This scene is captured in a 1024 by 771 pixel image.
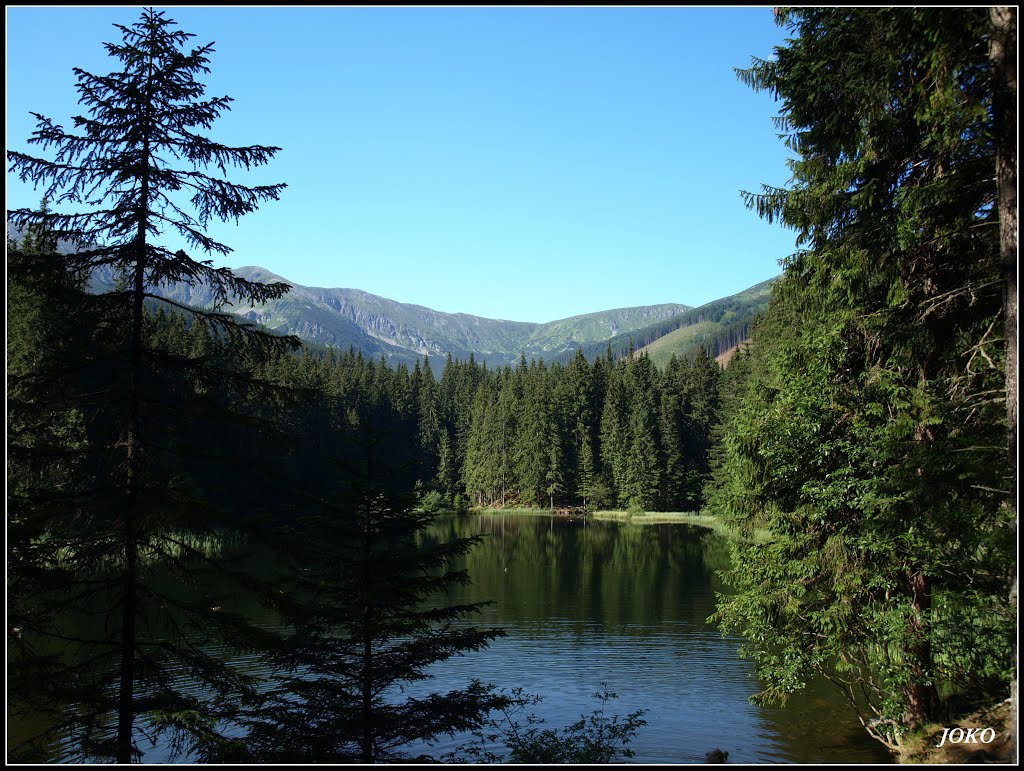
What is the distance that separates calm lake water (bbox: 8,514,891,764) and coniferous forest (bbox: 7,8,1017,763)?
345 cm

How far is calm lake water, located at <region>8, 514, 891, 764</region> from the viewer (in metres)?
14.9

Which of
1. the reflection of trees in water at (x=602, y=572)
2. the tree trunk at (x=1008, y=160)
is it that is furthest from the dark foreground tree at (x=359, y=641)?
the reflection of trees in water at (x=602, y=572)

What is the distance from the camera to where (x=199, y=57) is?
29.6 ft

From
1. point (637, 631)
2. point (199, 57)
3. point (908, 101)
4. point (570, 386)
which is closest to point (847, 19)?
point (908, 101)

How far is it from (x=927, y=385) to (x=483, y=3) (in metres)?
8.18

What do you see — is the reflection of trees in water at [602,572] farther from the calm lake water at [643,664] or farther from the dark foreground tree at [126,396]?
the dark foreground tree at [126,396]

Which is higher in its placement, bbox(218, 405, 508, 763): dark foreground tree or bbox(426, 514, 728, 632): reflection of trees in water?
bbox(218, 405, 508, 763): dark foreground tree

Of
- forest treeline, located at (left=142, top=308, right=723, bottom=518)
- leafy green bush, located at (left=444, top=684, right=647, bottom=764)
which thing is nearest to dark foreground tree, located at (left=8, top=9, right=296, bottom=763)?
leafy green bush, located at (left=444, top=684, right=647, bottom=764)

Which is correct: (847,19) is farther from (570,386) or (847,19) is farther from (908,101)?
(570,386)

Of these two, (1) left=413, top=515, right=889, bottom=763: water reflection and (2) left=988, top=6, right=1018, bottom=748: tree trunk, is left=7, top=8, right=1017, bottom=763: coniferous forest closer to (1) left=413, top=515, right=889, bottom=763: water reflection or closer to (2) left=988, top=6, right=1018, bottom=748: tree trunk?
(2) left=988, top=6, right=1018, bottom=748: tree trunk

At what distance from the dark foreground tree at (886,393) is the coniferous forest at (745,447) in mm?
48

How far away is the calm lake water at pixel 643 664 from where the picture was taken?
48.8 feet

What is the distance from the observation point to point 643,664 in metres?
20.8

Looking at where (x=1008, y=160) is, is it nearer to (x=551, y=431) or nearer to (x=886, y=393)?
(x=886, y=393)
